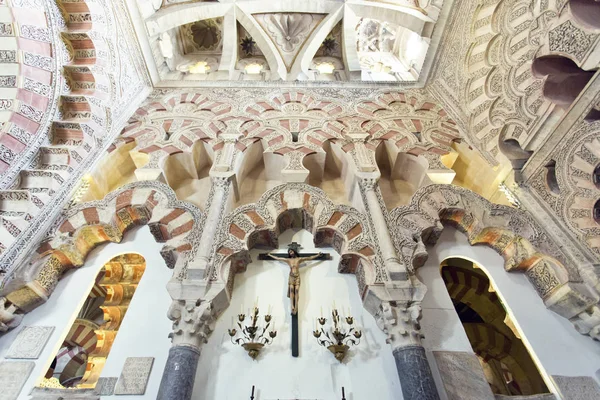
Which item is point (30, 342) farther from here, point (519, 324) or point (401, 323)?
point (519, 324)

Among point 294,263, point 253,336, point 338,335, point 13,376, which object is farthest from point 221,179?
point 13,376

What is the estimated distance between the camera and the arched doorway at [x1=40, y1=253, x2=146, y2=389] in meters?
6.74

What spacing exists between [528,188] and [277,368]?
429cm

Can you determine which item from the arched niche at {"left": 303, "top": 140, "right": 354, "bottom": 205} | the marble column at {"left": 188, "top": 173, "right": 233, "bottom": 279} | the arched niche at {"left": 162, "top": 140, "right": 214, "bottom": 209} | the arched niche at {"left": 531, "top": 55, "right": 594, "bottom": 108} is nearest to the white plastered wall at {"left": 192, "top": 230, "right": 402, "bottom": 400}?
the marble column at {"left": 188, "top": 173, "right": 233, "bottom": 279}

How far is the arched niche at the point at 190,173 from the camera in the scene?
17.8ft

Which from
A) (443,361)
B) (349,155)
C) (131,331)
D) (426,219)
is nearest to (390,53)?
(349,155)

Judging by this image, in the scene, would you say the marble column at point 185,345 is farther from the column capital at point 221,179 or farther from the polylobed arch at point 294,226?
the column capital at point 221,179

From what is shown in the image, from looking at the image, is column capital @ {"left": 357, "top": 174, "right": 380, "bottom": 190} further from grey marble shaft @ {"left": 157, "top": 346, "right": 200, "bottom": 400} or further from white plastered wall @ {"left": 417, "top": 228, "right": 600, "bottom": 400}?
grey marble shaft @ {"left": 157, "top": 346, "right": 200, "bottom": 400}

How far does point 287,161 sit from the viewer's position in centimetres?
524

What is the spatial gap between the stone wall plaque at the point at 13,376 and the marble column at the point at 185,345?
1453mm

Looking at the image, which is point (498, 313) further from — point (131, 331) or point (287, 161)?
point (131, 331)

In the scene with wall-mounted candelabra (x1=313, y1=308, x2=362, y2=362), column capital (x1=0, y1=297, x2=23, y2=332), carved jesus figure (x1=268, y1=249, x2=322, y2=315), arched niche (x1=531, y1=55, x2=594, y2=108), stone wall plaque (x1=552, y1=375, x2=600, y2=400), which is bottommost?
stone wall plaque (x1=552, y1=375, x2=600, y2=400)

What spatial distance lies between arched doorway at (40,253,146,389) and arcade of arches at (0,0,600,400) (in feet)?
0.21

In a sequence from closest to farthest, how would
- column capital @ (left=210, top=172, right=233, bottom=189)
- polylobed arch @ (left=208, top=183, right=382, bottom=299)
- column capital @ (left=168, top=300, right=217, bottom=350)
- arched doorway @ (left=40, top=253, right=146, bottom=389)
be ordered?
column capital @ (left=168, top=300, right=217, bottom=350) < polylobed arch @ (left=208, top=183, right=382, bottom=299) < column capital @ (left=210, top=172, right=233, bottom=189) < arched doorway @ (left=40, top=253, right=146, bottom=389)
